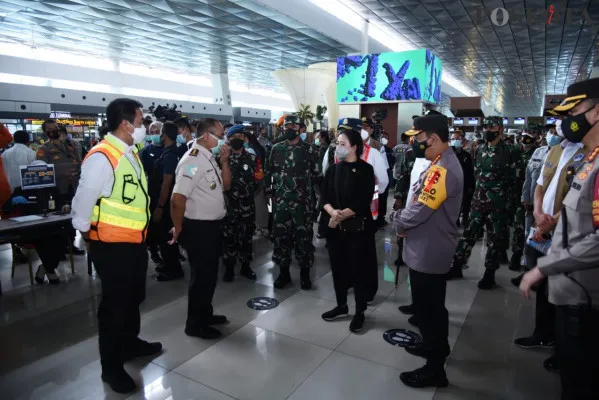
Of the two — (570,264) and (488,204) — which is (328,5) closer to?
(488,204)

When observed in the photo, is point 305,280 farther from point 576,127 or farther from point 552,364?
point 576,127

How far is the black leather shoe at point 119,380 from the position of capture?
220 centimetres

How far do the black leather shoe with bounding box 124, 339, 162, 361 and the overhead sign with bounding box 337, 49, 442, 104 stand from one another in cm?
965

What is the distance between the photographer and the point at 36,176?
3674 millimetres

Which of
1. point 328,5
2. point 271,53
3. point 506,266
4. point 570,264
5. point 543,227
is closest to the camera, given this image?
point 570,264

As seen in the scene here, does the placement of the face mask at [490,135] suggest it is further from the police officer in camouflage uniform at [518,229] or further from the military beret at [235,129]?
the military beret at [235,129]

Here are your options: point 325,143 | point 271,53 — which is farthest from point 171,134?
point 271,53

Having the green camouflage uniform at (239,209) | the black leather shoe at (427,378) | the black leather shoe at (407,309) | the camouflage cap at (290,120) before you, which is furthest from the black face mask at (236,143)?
the black leather shoe at (427,378)

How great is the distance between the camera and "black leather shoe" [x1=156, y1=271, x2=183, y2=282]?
4.03m

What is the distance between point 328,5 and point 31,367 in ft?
38.7

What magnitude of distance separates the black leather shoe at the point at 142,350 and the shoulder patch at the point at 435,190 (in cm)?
207

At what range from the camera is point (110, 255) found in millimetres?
2121

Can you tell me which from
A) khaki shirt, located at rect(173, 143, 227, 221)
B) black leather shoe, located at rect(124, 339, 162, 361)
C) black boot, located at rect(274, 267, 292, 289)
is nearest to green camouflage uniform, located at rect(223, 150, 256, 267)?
black boot, located at rect(274, 267, 292, 289)

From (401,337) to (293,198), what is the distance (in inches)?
64.0
